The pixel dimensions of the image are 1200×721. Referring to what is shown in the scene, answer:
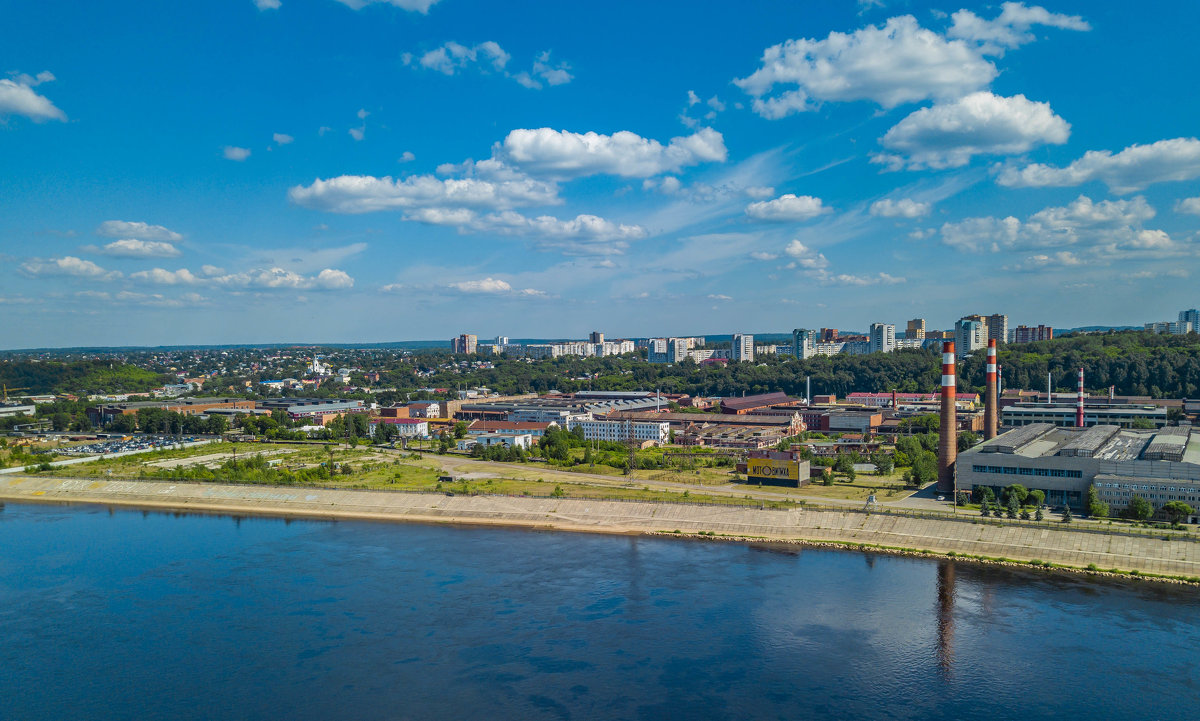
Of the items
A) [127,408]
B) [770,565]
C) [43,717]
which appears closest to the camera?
[43,717]

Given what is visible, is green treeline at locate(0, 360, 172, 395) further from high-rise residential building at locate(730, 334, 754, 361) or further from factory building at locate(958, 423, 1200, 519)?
factory building at locate(958, 423, 1200, 519)

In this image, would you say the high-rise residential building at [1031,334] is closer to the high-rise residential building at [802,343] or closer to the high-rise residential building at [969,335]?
the high-rise residential building at [969,335]

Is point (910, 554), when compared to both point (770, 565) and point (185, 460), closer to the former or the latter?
point (770, 565)

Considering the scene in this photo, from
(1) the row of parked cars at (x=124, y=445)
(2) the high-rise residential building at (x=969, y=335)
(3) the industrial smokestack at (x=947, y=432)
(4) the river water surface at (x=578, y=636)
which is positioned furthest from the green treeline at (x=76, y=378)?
(2) the high-rise residential building at (x=969, y=335)

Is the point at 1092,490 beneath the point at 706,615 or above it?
above

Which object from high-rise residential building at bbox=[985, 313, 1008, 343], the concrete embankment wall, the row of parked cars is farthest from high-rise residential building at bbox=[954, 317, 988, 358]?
the row of parked cars

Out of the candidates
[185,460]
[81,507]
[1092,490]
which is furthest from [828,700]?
[185,460]

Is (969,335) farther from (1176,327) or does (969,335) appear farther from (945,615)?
(945,615)
